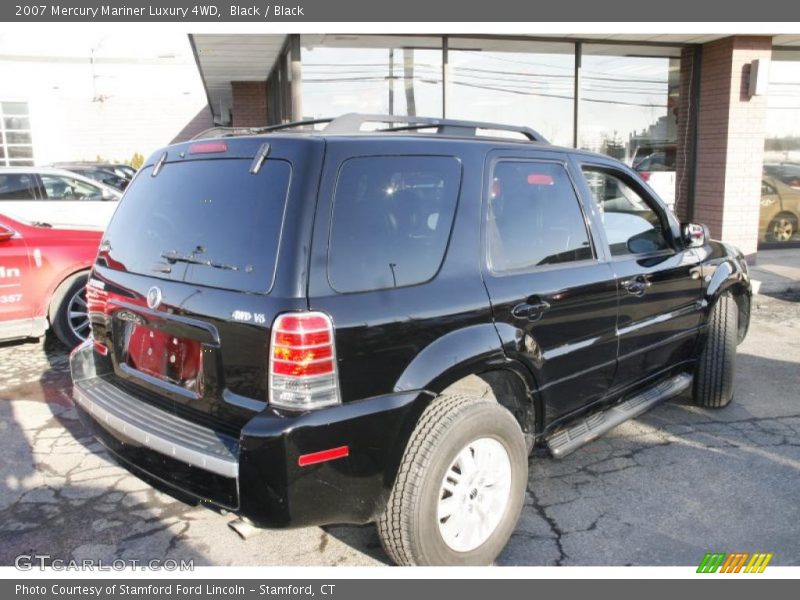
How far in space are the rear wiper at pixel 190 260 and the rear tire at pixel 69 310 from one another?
375cm

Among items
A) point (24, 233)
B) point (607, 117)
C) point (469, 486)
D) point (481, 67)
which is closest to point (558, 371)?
point (469, 486)

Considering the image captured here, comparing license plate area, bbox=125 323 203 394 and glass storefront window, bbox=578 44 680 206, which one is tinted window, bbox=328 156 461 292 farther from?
glass storefront window, bbox=578 44 680 206

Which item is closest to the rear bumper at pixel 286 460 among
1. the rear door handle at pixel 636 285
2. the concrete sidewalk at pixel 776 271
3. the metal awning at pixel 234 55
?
the rear door handle at pixel 636 285

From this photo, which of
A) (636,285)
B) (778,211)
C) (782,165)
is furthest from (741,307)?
(782,165)

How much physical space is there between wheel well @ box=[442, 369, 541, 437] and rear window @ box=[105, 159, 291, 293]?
44.7 inches

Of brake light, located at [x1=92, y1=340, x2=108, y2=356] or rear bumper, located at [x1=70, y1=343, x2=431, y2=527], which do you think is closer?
rear bumper, located at [x1=70, y1=343, x2=431, y2=527]

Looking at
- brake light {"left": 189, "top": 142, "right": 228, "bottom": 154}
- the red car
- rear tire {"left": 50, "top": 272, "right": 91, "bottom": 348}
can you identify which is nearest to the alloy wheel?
brake light {"left": 189, "top": 142, "right": 228, "bottom": 154}

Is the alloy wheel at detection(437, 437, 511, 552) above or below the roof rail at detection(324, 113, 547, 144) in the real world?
below

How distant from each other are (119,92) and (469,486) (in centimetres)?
3276

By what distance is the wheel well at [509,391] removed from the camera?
10.2 ft

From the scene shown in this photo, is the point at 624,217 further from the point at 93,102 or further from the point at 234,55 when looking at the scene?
the point at 93,102

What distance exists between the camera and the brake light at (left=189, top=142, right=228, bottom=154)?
2846 millimetres

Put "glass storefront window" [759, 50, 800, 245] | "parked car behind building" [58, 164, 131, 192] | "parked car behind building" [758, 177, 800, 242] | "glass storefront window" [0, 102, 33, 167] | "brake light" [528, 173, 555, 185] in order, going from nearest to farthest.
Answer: "brake light" [528, 173, 555, 185], "glass storefront window" [759, 50, 800, 245], "parked car behind building" [758, 177, 800, 242], "parked car behind building" [58, 164, 131, 192], "glass storefront window" [0, 102, 33, 167]

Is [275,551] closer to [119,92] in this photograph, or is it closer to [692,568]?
[692,568]
